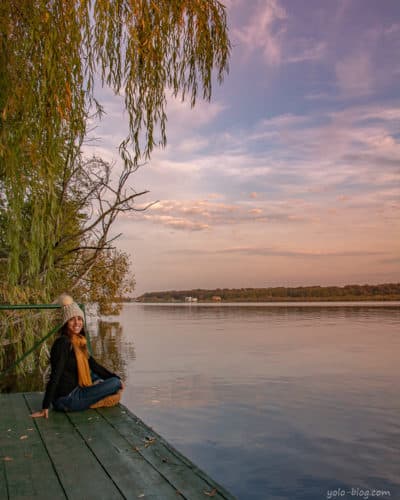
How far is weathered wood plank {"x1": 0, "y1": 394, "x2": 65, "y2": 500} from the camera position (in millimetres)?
3713

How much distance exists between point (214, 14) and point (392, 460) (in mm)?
9832

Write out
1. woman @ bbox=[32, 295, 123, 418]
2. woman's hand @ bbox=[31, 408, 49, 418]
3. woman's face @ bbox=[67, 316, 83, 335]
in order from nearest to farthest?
woman's hand @ bbox=[31, 408, 49, 418]
woman @ bbox=[32, 295, 123, 418]
woman's face @ bbox=[67, 316, 83, 335]

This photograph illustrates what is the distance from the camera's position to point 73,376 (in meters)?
6.64

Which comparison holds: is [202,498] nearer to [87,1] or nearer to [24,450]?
[24,450]

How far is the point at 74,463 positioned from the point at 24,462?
1.53 ft

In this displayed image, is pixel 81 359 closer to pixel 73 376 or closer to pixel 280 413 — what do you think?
pixel 73 376

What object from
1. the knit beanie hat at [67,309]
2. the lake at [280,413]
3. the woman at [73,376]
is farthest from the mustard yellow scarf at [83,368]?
the lake at [280,413]

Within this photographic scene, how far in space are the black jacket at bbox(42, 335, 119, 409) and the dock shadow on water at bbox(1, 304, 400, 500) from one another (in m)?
4.76

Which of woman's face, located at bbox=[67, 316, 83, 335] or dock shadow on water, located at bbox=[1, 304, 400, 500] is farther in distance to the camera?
dock shadow on water, located at bbox=[1, 304, 400, 500]

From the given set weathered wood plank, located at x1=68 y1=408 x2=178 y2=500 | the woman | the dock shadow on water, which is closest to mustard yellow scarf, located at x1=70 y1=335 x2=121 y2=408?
the woman

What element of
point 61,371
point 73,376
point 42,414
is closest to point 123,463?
point 42,414

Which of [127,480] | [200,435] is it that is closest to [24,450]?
[127,480]

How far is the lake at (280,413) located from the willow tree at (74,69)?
7310mm

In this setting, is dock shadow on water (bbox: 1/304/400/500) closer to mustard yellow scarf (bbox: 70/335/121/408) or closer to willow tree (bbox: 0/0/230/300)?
mustard yellow scarf (bbox: 70/335/121/408)
